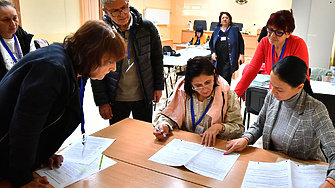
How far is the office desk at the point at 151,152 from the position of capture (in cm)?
125

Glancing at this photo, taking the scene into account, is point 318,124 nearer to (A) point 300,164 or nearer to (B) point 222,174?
(A) point 300,164

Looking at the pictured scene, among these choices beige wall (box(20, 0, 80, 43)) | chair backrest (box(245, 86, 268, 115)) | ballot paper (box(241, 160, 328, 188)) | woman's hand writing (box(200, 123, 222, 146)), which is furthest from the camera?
beige wall (box(20, 0, 80, 43))

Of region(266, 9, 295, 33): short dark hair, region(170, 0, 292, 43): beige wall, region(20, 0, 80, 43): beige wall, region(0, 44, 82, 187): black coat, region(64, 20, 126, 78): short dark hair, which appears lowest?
region(0, 44, 82, 187): black coat

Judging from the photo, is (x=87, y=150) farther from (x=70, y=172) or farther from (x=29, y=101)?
(x=29, y=101)

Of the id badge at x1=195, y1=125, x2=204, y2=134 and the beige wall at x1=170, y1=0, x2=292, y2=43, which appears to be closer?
the id badge at x1=195, y1=125, x2=204, y2=134

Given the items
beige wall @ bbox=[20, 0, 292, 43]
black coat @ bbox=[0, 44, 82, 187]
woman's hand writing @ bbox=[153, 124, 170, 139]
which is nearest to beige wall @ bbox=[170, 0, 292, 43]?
beige wall @ bbox=[20, 0, 292, 43]

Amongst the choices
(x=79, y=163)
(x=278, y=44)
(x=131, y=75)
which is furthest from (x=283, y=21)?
(x=79, y=163)

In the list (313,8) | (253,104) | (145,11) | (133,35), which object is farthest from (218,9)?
(133,35)

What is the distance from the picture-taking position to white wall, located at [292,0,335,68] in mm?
4953

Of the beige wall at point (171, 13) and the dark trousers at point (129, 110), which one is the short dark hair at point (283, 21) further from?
the beige wall at point (171, 13)

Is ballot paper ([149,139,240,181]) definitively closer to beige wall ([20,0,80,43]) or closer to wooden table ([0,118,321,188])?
wooden table ([0,118,321,188])

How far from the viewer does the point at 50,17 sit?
6.30m

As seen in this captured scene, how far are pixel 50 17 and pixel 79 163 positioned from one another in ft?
19.4

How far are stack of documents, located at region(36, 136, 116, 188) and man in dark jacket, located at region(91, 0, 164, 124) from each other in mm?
490
